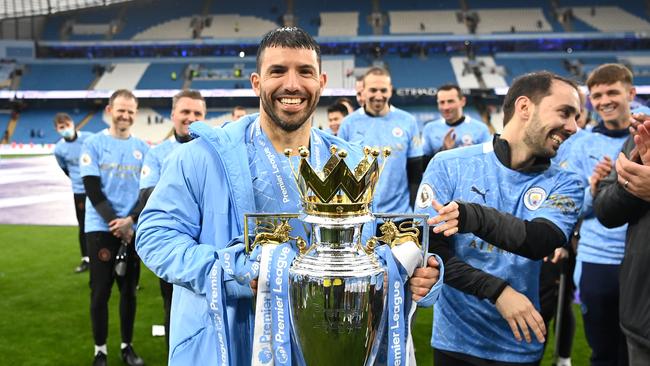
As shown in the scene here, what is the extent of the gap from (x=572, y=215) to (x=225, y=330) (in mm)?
1234

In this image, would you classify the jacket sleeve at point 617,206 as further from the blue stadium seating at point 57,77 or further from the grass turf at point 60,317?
the blue stadium seating at point 57,77

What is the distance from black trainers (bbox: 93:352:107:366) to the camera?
3734mm

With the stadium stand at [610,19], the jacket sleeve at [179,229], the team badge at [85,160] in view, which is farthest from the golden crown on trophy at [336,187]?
the stadium stand at [610,19]

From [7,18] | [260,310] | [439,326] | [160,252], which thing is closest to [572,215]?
[439,326]

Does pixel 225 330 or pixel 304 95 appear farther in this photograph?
pixel 304 95

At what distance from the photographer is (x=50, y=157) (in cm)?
2081

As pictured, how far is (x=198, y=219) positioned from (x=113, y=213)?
8.40ft

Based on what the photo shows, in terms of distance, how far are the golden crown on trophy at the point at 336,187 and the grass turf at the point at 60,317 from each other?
302cm

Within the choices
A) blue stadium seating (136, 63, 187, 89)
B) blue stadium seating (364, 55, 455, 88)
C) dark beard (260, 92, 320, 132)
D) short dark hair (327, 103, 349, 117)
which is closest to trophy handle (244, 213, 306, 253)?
dark beard (260, 92, 320, 132)

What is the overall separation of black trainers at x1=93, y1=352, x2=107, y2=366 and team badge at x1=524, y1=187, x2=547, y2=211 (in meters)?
2.95

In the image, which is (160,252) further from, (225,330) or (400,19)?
(400,19)

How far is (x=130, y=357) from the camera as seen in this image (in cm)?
388

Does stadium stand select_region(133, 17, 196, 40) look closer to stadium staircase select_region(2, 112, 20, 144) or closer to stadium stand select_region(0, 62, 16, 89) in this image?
stadium stand select_region(0, 62, 16, 89)

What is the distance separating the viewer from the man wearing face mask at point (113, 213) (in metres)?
3.76
